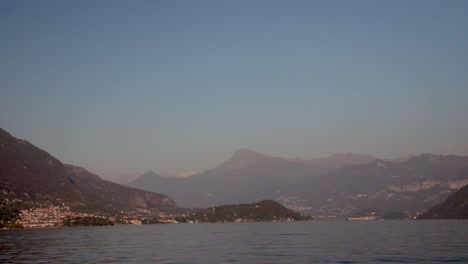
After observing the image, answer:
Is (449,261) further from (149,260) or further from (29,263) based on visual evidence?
(29,263)

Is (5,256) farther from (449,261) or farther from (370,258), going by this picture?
(449,261)

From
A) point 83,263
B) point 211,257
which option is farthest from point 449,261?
point 83,263

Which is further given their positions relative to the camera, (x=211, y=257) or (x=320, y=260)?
(x=211, y=257)

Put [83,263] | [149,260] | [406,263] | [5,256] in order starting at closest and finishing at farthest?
[406,263] → [83,263] → [149,260] → [5,256]

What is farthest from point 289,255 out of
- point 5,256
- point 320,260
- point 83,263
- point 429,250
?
point 5,256

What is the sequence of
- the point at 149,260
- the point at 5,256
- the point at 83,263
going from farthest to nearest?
the point at 5,256
the point at 149,260
the point at 83,263

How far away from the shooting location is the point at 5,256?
88562 mm

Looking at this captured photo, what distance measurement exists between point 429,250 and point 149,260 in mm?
45912

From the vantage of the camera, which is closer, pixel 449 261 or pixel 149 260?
pixel 449 261

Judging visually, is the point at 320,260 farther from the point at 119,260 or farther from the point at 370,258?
the point at 119,260

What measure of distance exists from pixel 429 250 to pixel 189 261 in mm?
40529

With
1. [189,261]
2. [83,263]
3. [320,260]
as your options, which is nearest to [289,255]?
[320,260]

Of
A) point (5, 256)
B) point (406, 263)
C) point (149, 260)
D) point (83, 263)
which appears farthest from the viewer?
point (5, 256)

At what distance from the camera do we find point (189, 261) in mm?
79500
